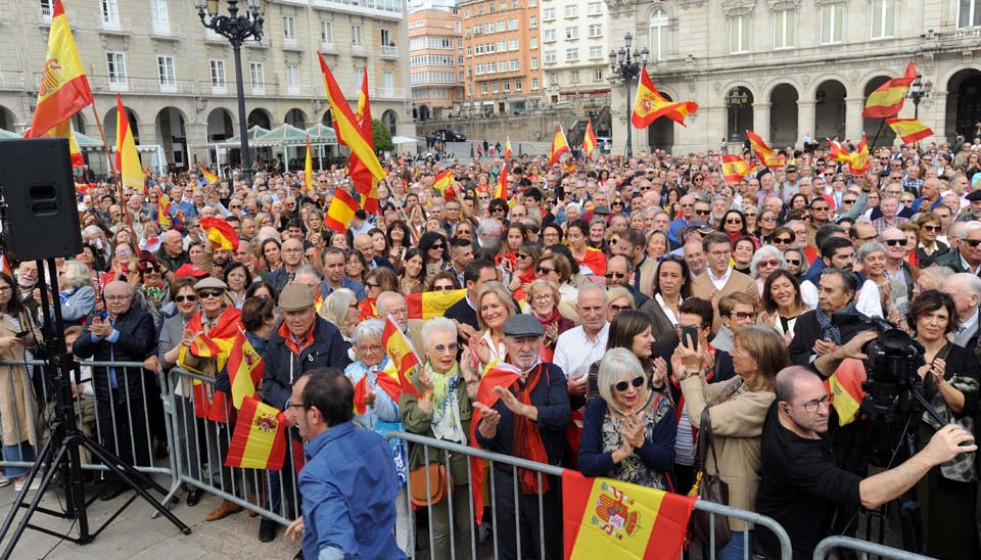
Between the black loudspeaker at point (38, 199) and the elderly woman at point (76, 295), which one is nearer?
the black loudspeaker at point (38, 199)

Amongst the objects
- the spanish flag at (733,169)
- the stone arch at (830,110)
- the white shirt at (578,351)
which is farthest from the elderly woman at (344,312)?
the stone arch at (830,110)

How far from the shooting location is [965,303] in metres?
4.43

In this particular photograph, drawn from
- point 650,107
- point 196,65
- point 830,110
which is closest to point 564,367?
point 650,107

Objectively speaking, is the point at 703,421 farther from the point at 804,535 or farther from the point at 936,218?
the point at 936,218

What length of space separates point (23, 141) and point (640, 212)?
6650 mm

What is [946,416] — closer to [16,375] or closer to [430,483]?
[430,483]

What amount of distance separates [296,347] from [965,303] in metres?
4.08

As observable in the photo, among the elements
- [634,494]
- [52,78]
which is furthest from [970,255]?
[52,78]

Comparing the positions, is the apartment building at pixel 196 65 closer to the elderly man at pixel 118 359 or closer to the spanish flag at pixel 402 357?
the elderly man at pixel 118 359

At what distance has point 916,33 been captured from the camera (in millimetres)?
39031

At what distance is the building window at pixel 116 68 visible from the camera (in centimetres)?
4009

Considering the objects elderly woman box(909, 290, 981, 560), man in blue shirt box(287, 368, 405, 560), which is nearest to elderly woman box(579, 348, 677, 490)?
man in blue shirt box(287, 368, 405, 560)

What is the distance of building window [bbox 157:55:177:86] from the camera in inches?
1674

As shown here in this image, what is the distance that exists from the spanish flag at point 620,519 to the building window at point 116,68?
43.2 meters
